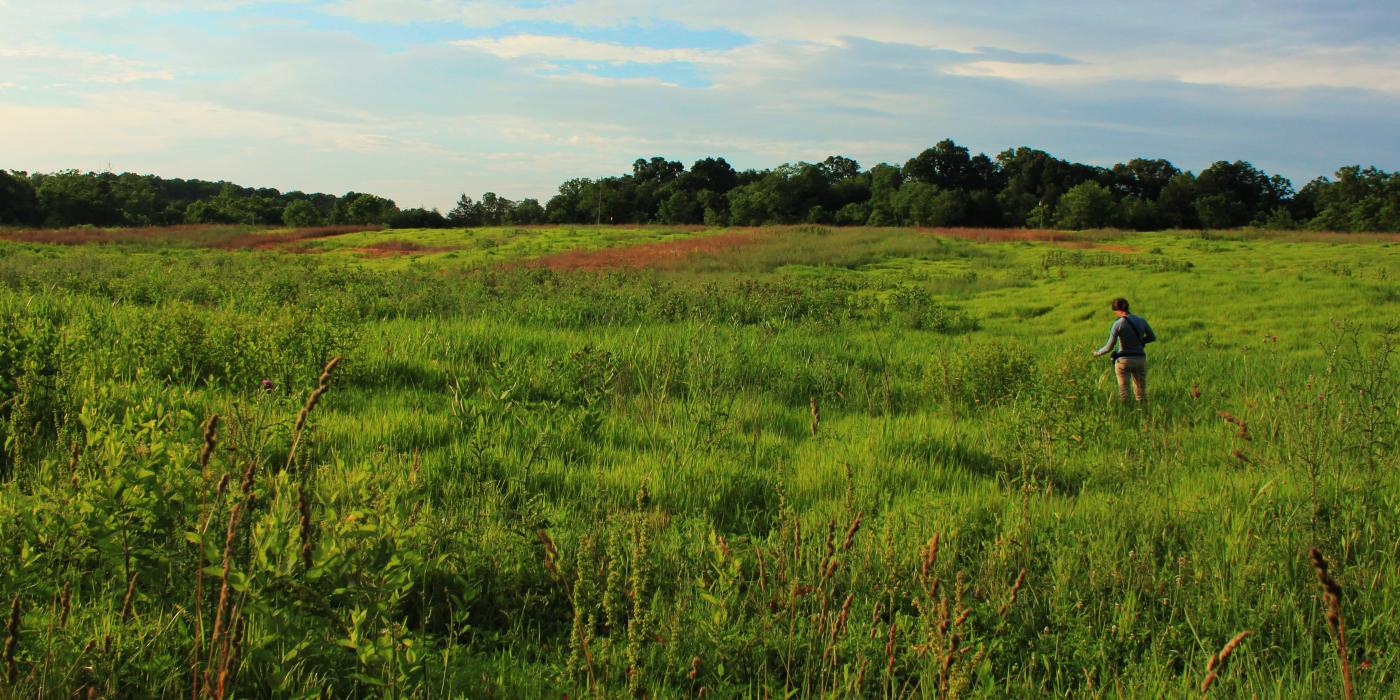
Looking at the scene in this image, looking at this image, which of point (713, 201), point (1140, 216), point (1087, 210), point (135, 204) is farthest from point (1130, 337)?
point (135, 204)

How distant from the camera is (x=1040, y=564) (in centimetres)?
448

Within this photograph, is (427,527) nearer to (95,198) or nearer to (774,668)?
(774,668)

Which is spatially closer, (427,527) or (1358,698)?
(1358,698)

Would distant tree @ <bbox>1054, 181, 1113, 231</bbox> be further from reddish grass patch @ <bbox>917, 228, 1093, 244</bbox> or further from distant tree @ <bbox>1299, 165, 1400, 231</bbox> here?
reddish grass patch @ <bbox>917, 228, 1093, 244</bbox>

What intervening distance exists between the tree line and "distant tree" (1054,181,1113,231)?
116 mm

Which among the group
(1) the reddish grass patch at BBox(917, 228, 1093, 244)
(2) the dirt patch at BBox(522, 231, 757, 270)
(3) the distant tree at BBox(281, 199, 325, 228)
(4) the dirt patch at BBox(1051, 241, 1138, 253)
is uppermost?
(3) the distant tree at BBox(281, 199, 325, 228)

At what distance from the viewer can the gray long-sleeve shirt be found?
9812 mm

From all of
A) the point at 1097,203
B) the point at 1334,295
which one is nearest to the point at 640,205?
the point at 1097,203

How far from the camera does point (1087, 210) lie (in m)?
70.1

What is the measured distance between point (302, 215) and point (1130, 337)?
82.6m

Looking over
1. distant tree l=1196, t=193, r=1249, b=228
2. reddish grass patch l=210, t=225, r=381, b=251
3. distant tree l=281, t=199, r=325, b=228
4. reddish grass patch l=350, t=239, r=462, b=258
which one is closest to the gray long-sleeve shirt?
reddish grass patch l=350, t=239, r=462, b=258

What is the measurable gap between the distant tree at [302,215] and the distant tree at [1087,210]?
64728 millimetres

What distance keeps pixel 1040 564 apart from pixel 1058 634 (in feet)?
2.35

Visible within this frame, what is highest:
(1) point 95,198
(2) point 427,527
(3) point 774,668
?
(1) point 95,198
